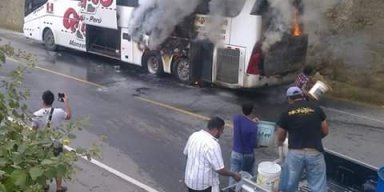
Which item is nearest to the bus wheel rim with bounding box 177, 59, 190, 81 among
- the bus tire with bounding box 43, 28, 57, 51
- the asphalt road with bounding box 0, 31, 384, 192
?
the asphalt road with bounding box 0, 31, 384, 192

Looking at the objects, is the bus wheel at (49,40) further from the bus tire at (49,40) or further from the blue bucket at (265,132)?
the blue bucket at (265,132)

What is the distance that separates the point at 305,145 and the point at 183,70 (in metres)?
9.41

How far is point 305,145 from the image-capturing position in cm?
647

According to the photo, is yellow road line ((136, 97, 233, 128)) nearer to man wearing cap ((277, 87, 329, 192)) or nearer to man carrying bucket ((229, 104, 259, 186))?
man carrying bucket ((229, 104, 259, 186))

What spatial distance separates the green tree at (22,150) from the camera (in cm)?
290

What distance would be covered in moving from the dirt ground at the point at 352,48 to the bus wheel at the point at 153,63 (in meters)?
4.50

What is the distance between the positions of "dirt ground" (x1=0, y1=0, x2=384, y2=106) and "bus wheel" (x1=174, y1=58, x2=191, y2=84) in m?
3.55

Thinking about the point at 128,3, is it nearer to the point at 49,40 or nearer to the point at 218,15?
the point at 218,15

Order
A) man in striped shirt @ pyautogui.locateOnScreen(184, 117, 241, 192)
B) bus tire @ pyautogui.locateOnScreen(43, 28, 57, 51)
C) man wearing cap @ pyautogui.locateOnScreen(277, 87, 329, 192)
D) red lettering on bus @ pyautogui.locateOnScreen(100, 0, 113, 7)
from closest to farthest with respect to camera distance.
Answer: man in striped shirt @ pyautogui.locateOnScreen(184, 117, 241, 192)
man wearing cap @ pyautogui.locateOnScreen(277, 87, 329, 192)
red lettering on bus @ pyautogui.locateOnScreen(100, 0, 113, 7)
bus tire @ pyautogui.locateOnScreen(43, 28, 57, 51)

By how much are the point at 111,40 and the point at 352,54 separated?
A: 26.5 feet

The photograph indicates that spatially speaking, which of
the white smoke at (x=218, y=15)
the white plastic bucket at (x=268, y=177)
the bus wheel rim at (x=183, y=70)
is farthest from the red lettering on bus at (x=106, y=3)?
the white plastic bucket at (x=268, y=177)

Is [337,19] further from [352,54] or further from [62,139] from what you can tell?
[62,139]

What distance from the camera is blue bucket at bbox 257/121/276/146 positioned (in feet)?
23.1

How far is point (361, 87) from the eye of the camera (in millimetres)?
15281
